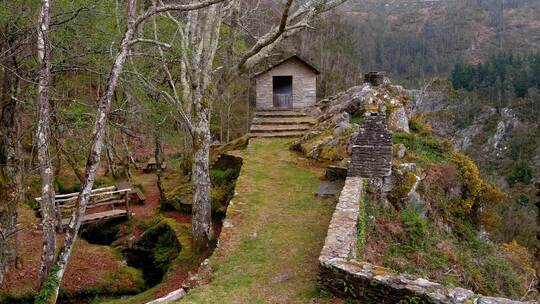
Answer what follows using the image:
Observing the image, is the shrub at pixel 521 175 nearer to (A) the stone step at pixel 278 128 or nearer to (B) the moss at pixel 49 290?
(A) the stone step at pixel 278 128

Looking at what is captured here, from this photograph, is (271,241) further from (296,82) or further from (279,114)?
(296,82)

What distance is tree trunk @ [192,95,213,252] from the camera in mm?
10617

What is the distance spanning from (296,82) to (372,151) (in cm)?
1108

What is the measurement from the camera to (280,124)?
20.6 meters

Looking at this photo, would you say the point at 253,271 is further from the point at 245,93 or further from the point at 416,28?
the point at 416,28

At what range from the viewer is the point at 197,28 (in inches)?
460

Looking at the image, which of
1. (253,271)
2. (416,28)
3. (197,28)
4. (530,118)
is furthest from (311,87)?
(416,28)

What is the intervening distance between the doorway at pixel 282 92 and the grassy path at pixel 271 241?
894 centimetres

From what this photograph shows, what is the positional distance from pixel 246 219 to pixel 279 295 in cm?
335

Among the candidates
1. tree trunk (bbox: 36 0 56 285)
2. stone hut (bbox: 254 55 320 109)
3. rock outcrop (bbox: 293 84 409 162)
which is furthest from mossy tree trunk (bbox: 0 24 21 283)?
stone hut (bbox: 254 55 320 109)

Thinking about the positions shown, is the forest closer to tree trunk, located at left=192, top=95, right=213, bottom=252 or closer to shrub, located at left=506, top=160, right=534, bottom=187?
tree trunk, located at left=192, top=95, right=213, bottom=252

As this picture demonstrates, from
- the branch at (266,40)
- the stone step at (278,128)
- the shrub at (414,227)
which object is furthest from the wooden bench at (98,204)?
the shrub at (414,227)

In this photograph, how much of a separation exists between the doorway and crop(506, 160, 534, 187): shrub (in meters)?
41.9

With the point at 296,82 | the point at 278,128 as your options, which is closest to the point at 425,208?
the point at 278,128
